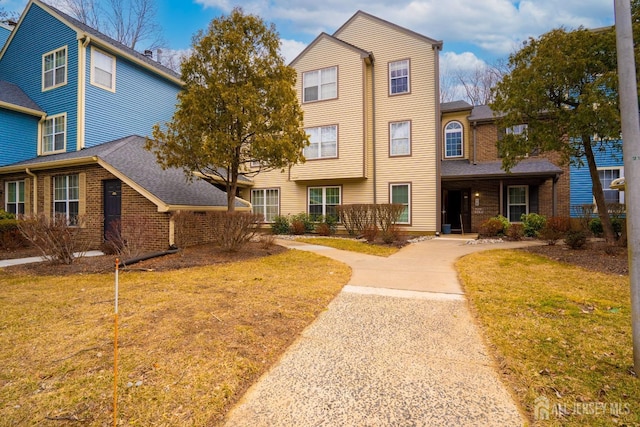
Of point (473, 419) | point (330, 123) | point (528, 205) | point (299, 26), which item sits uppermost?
point (299, 26)

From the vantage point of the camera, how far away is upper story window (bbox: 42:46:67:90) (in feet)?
45.1

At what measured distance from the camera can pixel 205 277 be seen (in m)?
6.27

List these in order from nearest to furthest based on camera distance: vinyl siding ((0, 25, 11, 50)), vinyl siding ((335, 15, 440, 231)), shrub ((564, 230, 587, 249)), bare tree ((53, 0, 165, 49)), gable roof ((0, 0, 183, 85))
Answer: shrub ((564, 230, 587, 249)) < gable roof ((0, 0, 183, 85)) < vinyl siding ((335, 15, 440, 231)) < vinyl siding ((0, 25, 11, 50)) < bare tree ((53, 0, 165, 49))

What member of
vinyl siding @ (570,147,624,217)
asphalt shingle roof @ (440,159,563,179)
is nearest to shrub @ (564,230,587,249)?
asphalt shingle roof @ (440,159,563,179)

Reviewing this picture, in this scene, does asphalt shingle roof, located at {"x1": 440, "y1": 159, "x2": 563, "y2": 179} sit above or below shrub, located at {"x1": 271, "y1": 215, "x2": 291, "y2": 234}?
above

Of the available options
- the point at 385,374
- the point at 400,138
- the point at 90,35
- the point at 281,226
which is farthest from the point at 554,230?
the point at 90,35

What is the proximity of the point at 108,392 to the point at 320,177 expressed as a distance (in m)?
14.1

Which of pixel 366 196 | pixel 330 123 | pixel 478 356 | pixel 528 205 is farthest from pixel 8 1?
pixel 528 205

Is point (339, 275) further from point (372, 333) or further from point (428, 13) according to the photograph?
point (428, 13)

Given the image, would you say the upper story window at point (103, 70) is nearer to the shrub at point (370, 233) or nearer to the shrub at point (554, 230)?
the shrub at point (370, 233)

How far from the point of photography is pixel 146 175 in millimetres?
10688

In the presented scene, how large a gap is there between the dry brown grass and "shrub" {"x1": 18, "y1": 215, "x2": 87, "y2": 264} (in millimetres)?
1504

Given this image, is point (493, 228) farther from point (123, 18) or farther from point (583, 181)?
point (123, 18)

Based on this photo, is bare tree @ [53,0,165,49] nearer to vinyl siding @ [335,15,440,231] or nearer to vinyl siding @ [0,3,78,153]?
vinyl siding @ [0,3,78,153]
